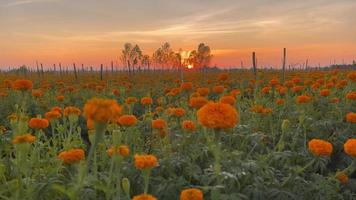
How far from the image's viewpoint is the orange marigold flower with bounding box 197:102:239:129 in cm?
254

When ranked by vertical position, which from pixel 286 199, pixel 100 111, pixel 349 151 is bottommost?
pixel 286 199

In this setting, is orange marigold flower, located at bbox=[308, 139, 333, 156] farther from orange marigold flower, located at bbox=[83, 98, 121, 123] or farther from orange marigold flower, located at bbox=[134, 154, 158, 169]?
orange marigold flower, located at bbox=[83, 98, 121, 123]

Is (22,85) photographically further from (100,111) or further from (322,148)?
(100,111)

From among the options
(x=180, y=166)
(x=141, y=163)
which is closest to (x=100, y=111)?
(x=141, y=163)

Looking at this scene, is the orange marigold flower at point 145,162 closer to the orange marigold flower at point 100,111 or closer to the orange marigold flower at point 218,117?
the orange marigold flower at point 218,117

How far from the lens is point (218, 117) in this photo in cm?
255

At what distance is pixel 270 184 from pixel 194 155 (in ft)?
2.15

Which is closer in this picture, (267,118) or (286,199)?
(286,199)

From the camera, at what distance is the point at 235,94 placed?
18.3 feet

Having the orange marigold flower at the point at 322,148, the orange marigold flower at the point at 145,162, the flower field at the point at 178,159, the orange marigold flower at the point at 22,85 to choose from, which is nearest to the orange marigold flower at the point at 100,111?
the flower field at the point at 178,159

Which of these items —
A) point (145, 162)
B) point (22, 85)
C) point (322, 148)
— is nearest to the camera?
point (145, 162)

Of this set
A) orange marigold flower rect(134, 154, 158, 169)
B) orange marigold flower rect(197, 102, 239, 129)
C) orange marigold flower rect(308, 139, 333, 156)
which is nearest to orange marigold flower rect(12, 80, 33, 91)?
orange marigold flower rect(134, 154, 158, 169)

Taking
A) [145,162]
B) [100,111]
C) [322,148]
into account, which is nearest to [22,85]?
[145,162]

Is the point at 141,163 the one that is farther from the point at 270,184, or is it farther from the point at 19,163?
the point at 270,184
